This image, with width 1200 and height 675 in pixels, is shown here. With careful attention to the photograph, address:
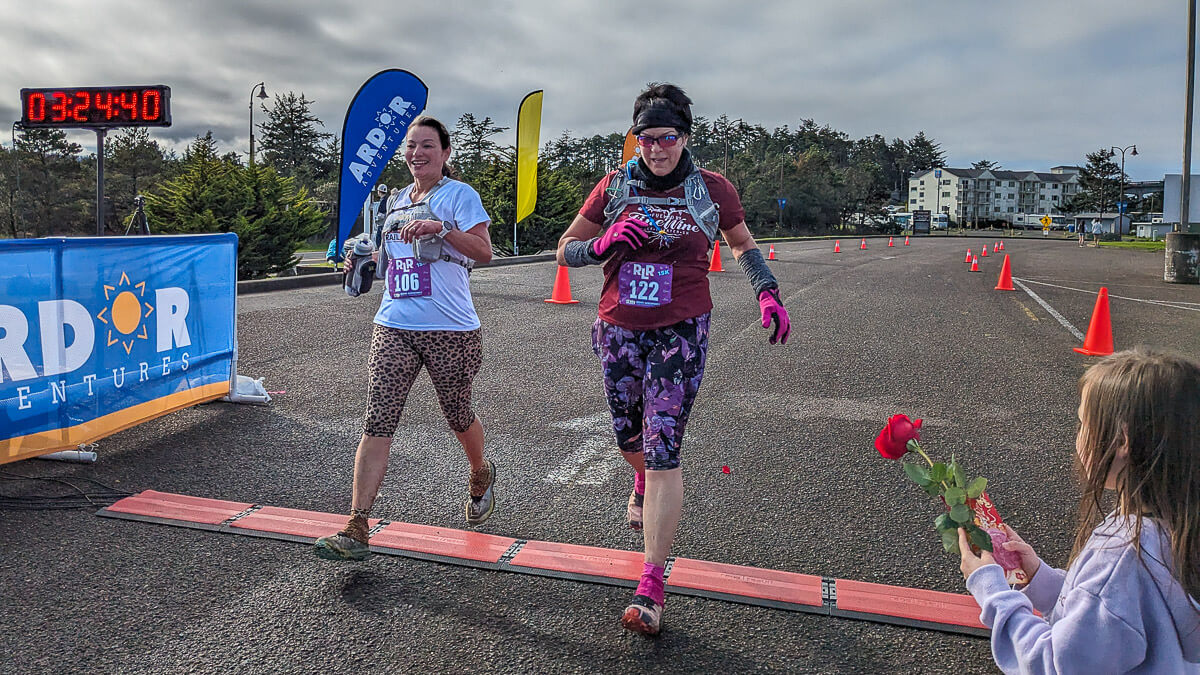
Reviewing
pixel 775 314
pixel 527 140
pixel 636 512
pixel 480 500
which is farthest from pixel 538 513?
pixel 527 140

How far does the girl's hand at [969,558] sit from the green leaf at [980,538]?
0.07 feet

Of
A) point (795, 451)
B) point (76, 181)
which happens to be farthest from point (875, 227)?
point (795, 451)

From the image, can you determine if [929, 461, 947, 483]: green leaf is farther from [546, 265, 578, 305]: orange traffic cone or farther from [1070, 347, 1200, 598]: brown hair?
[546, 265, 578, 305]: orange traffic cone

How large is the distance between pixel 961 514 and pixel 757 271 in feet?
4.83

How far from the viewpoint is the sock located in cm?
294

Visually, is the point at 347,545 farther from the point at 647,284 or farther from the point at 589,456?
the point at 589,456

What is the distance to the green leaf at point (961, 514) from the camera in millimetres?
2010

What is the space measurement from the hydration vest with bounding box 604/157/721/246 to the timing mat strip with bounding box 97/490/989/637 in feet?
4.32

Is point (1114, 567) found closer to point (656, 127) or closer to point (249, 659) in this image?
point (656, 127)

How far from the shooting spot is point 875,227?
87812 mm

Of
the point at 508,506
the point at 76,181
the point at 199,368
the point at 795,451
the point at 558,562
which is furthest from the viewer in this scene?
the point at 76,181

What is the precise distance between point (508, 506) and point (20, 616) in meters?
2.00

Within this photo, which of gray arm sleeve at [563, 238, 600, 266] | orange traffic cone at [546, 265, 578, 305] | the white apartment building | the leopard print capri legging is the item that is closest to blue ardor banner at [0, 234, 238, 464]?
the leopard print capri legging

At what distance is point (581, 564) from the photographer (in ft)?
11.4
